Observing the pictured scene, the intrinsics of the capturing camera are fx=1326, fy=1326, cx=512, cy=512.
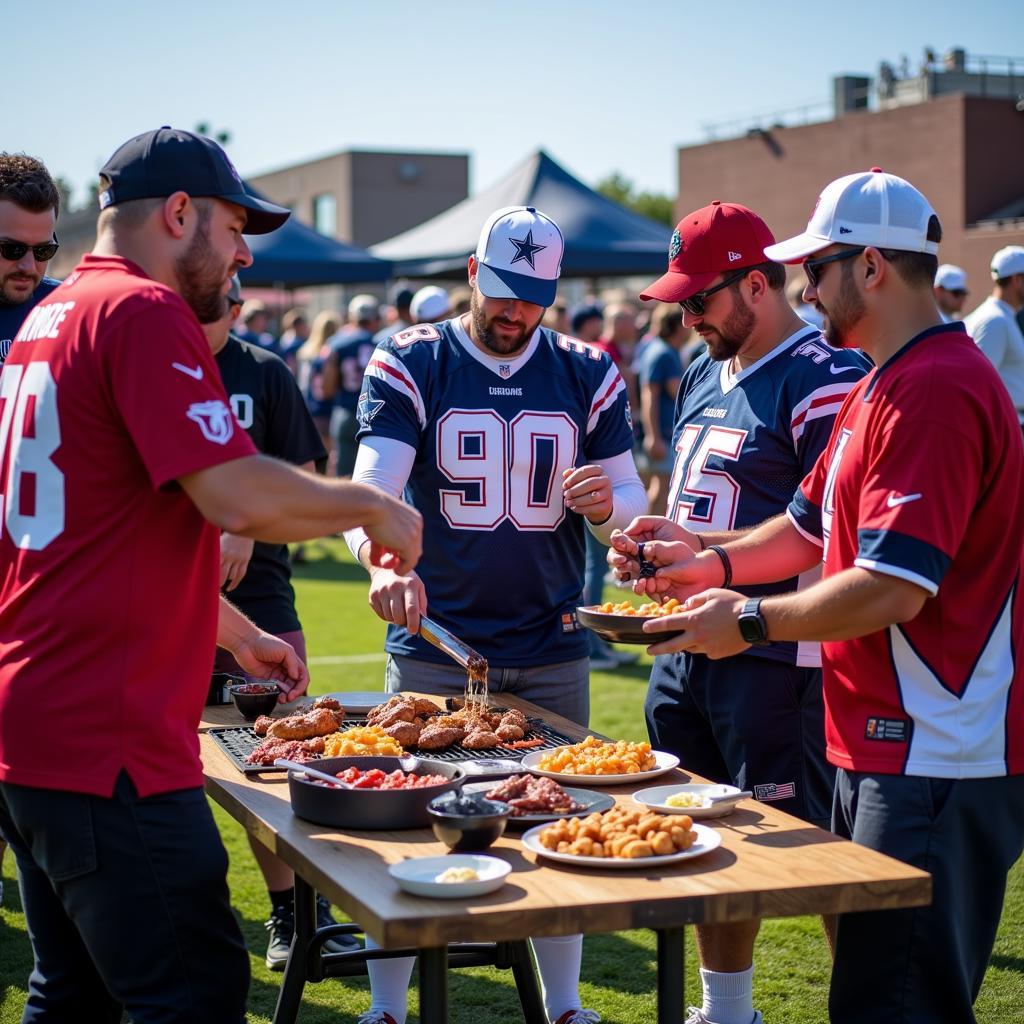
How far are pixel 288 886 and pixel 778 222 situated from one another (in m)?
36.9

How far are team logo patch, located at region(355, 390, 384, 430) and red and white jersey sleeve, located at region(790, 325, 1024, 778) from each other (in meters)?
1.74

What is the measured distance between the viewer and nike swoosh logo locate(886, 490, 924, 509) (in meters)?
2.58

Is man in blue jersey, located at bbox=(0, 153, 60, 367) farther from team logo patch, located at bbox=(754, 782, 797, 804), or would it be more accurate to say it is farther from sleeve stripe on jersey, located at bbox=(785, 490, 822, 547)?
team logo patch, located at bbox=(754, 782, 797, 804)

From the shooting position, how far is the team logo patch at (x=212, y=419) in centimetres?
235

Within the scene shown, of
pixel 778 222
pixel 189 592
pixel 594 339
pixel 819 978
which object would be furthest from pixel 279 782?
pixel 778 222

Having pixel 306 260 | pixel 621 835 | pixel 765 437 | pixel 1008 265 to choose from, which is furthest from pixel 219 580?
pixel 306 260

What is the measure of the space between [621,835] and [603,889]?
184mm

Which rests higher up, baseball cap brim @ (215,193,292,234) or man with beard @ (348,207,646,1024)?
baseball cap brim @ (215,193,292,234)

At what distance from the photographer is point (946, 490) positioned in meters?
2.57

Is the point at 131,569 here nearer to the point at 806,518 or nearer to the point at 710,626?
the point at 710,626

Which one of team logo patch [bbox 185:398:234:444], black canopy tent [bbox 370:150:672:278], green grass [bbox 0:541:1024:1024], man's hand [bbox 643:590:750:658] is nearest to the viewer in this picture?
team logo patch [bbox 185:398:234:444]

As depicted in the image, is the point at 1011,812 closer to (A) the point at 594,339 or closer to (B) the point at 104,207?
(B) the point at 104,207

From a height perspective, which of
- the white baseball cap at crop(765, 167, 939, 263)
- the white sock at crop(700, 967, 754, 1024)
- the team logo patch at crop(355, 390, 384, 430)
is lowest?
the white sock at crop(700, 967, 754, 1024)

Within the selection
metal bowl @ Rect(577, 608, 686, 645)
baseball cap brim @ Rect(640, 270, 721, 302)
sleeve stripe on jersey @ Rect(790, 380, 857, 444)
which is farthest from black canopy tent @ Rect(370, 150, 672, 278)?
metal bowl @ Rect(577, 608, 686, 645)
